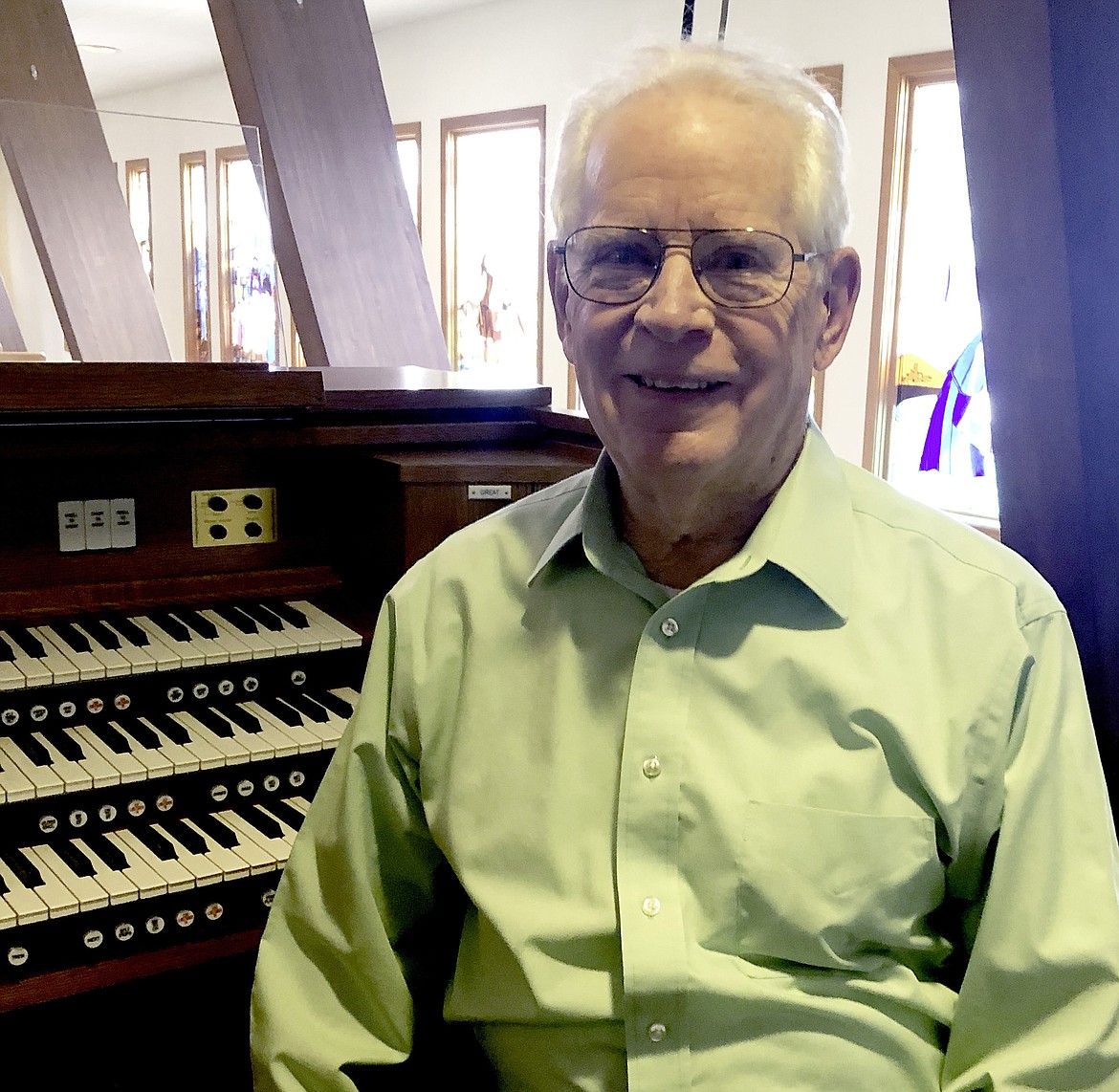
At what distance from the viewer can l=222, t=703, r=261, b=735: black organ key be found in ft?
6.57

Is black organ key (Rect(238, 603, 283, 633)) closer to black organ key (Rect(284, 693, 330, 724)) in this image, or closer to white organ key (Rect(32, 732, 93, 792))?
black organ key (Rect(284, 693, 330, 724))

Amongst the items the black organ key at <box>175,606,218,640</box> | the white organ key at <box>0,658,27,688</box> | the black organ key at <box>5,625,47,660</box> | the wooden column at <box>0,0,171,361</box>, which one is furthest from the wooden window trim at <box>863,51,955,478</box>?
the white organ key at <box>0,658,27,688</box>

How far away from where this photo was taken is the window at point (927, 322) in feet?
18.8

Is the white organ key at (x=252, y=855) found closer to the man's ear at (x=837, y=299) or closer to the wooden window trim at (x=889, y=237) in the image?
the man's ear at (x=837, y=299)

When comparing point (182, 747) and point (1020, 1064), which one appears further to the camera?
point (182, 747)

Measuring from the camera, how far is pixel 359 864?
1.32 metres

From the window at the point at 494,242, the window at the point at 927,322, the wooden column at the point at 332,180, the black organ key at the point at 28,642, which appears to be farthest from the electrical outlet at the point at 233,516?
the window at the point at 494,242

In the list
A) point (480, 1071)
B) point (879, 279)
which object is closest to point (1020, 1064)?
point (480, 1071)

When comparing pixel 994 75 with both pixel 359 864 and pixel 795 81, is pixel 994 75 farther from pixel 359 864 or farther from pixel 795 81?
pixel 359 864

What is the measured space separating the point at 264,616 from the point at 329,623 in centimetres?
11

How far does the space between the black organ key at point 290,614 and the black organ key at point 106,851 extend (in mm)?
472

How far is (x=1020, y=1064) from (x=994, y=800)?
23 centimetres

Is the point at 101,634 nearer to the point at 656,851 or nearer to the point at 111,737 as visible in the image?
the point at 111,737

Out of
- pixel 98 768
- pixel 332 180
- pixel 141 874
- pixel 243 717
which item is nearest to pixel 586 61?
pixel 332 180
